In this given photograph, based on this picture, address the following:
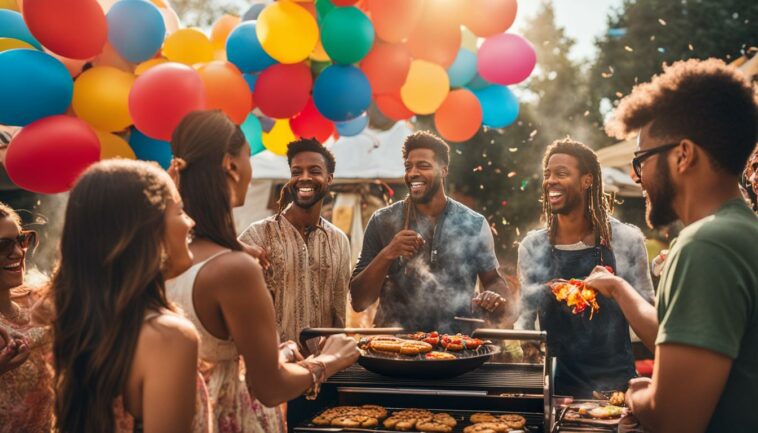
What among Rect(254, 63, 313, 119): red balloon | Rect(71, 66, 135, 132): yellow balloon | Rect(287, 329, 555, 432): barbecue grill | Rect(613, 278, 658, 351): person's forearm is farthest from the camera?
Rect(254, 63, 313, 119): red balloon

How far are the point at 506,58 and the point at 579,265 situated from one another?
2.63 metres

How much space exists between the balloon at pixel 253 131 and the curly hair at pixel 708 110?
4572mm

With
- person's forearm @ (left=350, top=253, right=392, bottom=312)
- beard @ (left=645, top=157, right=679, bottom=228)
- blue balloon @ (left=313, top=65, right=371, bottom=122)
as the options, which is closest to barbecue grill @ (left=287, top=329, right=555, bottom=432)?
beard @ (left=645, top=157, right=679, bottom=228)

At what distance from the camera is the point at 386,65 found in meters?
5.94

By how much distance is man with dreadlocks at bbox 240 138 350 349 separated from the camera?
183 inches

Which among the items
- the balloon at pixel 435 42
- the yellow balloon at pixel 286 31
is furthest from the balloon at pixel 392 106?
the yellow balloon at pixel 286 31

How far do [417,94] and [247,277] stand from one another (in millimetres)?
4393

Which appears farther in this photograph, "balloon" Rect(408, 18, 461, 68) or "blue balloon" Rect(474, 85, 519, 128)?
"blue balloon" Rect(474, 85, 519, 128)

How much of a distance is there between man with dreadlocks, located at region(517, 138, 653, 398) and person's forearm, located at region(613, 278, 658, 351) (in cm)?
108

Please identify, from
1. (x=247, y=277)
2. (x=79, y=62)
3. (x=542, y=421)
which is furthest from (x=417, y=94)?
(x=247, y=277)

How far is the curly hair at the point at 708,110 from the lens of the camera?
84.9 inches

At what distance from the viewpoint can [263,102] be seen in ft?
18.9

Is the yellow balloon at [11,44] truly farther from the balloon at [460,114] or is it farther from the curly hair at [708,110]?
the curly hair at [708,110]

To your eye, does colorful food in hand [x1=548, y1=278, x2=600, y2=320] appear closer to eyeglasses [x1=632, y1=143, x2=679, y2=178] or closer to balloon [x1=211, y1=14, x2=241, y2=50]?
eyeglasses [x1=632, y1=143, x2=679, y2=178]
